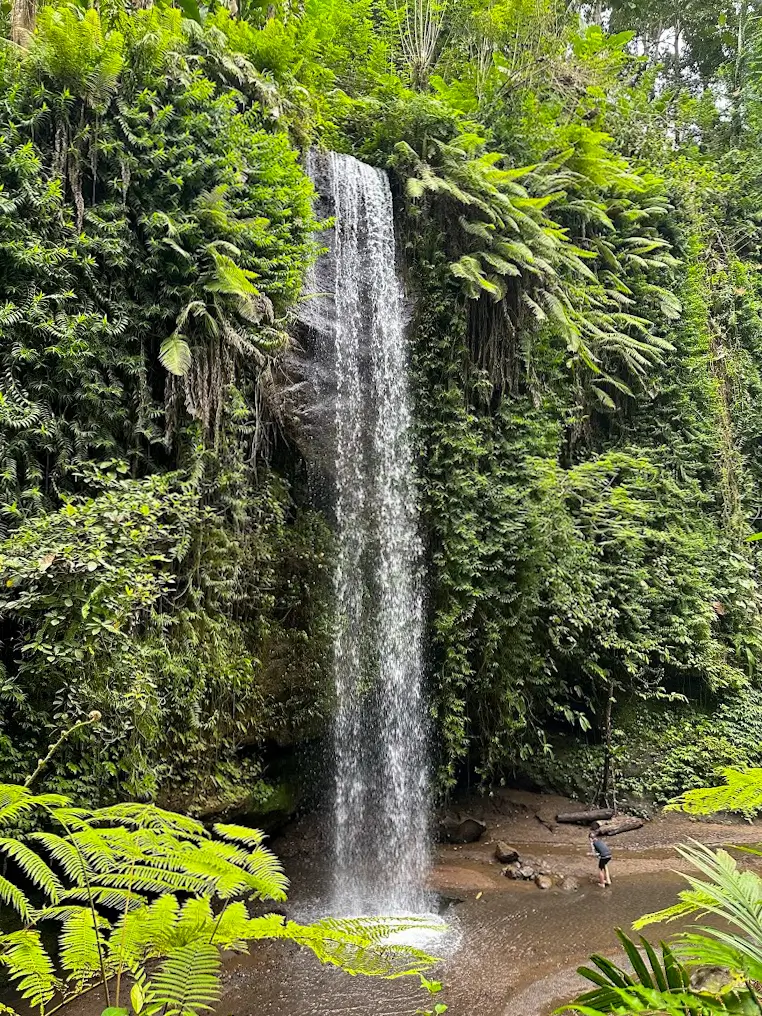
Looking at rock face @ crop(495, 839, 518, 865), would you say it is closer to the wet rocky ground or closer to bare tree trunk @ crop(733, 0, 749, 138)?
the wet rocky ground

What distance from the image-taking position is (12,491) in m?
5.59

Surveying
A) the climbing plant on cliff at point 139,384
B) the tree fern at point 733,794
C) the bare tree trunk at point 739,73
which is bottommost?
the tree fern at point 733,794

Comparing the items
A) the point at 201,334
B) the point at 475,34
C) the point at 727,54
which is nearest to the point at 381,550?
the point at 201,334

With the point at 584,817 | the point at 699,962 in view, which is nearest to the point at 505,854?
the point at 584,817

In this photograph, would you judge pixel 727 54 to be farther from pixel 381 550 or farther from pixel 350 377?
pixel 381 550

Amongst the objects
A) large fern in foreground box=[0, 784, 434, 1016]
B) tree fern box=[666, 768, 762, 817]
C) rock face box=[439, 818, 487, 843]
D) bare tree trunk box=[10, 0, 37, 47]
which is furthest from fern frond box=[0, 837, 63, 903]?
bare tree trunk box=[10, 0, 37, 47]

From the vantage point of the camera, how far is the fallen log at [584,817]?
9109 millimetres

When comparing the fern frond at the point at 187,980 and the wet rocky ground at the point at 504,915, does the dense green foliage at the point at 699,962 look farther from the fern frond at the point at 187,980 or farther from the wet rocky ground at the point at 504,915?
the wet rocky ground at the point at 504,915

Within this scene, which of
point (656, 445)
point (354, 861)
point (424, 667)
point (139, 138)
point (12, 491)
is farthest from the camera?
point (656, 445)

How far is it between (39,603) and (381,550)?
4725 millimetres

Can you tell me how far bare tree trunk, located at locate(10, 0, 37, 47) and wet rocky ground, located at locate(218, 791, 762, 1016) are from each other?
9.26 m

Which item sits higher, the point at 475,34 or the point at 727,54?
the point at 727,54

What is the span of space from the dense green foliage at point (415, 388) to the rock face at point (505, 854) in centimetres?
112

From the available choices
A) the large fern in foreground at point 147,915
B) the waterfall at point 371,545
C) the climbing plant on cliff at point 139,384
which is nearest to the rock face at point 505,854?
the waterfall at point 371,545
